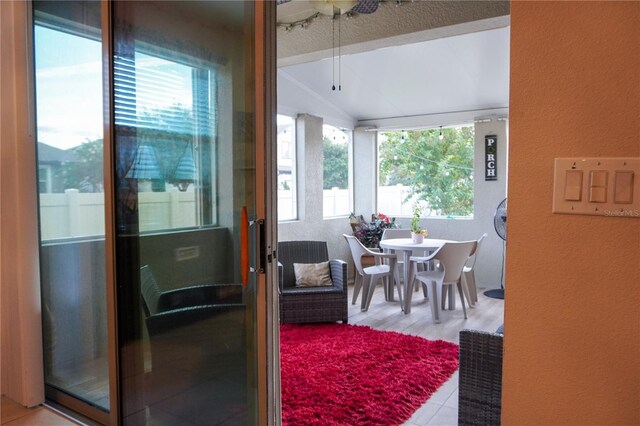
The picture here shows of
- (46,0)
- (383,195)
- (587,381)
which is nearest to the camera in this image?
(587,381)

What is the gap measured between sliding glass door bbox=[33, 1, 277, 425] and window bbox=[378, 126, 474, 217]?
5.36 meters

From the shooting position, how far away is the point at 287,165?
615 cm

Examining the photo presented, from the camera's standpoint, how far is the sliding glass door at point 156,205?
5.37 ft

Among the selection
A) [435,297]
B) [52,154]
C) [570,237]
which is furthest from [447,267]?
[570,237]

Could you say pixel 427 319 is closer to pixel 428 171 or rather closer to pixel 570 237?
pixel 428 171

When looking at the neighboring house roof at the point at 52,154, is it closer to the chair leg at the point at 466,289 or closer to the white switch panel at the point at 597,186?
the white switch panel at the point at 597,186

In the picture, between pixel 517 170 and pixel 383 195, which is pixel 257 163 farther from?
pixel 383 195

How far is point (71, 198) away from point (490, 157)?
17.3ft

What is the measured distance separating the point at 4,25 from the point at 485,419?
302 centimetres

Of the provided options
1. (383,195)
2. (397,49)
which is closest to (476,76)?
(397,49)

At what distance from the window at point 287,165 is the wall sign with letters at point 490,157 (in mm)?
2558

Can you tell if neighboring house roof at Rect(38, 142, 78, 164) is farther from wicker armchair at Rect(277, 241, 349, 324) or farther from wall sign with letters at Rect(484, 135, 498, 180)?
wall sign with letters at Rect(484, 135, 498, 180)

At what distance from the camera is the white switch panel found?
94 centimetres

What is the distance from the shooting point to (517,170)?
42.2 inches
